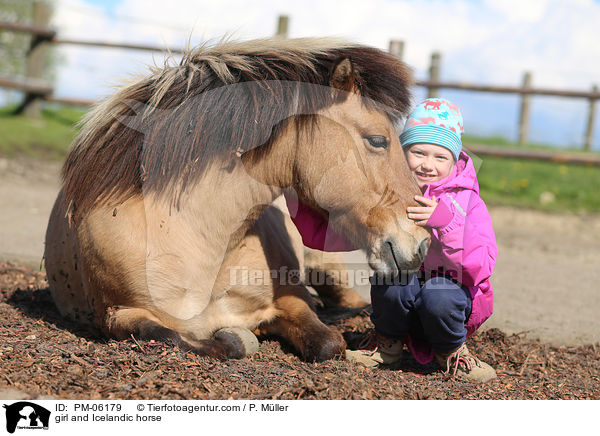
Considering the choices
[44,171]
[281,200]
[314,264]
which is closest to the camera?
[281,200]

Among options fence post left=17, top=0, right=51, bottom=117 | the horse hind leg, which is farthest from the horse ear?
fence post left=17, top=0, right=51, bottom=117

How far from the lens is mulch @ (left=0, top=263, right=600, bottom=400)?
2.29m

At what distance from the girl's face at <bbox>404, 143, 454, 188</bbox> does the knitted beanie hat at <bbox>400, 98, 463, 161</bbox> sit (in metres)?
0.03

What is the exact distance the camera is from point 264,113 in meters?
2.69

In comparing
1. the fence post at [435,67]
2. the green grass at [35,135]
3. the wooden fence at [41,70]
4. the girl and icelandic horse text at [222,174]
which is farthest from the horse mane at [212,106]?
the fence post at [435,67]

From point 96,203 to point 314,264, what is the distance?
1.76 m

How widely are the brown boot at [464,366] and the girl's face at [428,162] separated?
0.85m

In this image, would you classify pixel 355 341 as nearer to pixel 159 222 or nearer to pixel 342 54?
pixel 159 222

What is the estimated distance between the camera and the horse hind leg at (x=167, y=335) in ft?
8.63

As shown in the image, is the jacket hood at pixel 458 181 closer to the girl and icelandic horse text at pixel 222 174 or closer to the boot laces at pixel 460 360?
the girl and icelandic horse text at pixel 222 174

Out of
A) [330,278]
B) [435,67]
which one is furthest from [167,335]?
[435,67]
